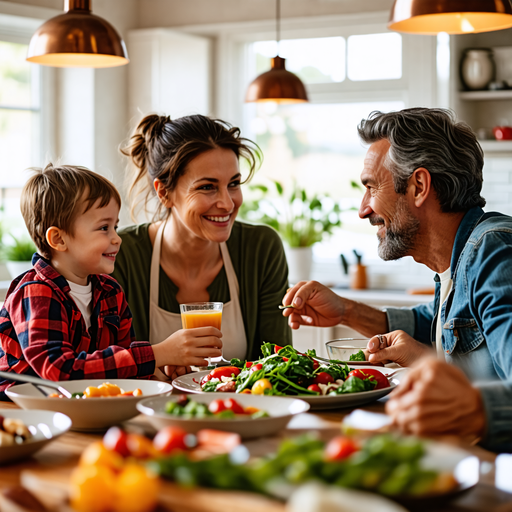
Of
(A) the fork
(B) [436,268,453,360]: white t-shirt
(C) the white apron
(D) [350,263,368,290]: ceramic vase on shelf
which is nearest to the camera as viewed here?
(A) the fork

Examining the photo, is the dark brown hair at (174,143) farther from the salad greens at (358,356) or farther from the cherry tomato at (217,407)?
the cherry tomato at (217,407)

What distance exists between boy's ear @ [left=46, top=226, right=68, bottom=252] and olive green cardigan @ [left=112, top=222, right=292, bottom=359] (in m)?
0.50

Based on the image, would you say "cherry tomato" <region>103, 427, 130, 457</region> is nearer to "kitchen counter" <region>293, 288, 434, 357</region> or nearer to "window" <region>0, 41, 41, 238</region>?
"kitchen counter" <region>293, 288, 434, 357</region>

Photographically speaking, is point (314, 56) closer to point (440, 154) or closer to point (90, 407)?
point (440, 154)

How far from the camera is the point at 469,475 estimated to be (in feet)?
3.16

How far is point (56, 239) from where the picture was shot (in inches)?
74.2

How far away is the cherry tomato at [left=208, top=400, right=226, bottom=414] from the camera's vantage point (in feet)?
A: 4.06

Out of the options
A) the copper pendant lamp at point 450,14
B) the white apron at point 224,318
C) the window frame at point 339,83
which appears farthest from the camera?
the window frame at point 339,83

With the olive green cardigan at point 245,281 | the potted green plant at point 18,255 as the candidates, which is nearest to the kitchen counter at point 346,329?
the olive green cardigan at point 245,281

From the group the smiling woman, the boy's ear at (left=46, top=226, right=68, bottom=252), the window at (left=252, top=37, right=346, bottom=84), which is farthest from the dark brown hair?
the window at (left=252, top=37, right=346, bottom=84)

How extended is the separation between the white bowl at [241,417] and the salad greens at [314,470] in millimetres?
245

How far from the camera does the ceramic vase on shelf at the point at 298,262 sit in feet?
15.5

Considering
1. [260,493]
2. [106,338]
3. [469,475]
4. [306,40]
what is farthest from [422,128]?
[306,40]

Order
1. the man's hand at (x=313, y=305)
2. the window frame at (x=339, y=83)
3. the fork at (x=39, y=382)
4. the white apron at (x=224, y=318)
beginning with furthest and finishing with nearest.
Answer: the window frame at (x=339, y=83) → the white apron at (x=224, y=318) → the man's hand at (x=313, y=305) → the fork at (x=39, y=382)
